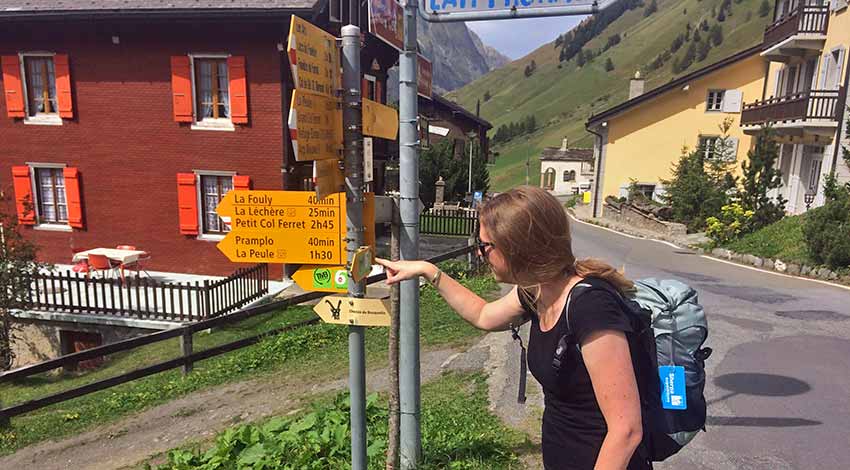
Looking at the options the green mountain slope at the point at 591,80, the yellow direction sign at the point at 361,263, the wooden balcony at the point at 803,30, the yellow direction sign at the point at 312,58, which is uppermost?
the green mountain slope at the point at 591,80

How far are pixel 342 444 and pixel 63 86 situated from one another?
14154 millimetres

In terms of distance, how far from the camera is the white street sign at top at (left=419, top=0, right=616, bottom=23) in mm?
2525

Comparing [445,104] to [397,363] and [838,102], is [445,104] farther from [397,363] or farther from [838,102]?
[397,363]

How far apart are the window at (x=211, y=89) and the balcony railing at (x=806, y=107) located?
18.9m

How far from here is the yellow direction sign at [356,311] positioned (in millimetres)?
2463

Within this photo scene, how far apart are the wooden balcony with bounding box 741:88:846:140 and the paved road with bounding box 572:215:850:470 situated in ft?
31.5

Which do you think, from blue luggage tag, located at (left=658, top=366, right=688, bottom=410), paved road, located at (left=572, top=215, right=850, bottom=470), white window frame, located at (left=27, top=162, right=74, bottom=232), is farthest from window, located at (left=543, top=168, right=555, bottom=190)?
blue luggage tag, located at (left=658, top=366, right=688, bottom=410)

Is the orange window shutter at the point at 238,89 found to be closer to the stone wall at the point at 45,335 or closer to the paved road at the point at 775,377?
the stone wall at the point at 45,335

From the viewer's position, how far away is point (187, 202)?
44.9ft

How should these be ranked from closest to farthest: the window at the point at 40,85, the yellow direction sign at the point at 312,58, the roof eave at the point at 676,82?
the yellow direction sign at the point at 312,58, the window at the point at 40,85, the roof eave at the point at 676,82

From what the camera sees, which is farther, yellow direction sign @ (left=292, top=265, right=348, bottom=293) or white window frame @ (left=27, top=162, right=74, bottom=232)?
white window frame @ (left=27, top=162, right=74, bottom=232)

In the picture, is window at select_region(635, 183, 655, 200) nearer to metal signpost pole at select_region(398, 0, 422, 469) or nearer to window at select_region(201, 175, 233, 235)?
window at select_region(201, 175, 233, 235)

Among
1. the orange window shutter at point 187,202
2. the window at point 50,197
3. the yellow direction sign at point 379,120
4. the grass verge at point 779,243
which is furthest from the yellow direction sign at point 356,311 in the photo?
the window at point 50,197

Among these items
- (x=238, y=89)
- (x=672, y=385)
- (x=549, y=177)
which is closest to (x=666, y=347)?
(x=672, y=385)
